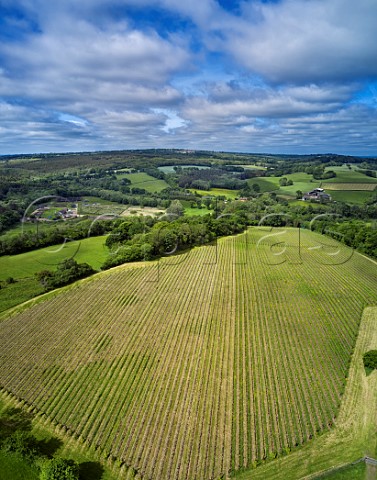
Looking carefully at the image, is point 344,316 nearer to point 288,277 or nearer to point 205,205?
point 288,277

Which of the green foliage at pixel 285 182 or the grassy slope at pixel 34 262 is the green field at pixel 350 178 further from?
the grassy slope at pixel 34 262

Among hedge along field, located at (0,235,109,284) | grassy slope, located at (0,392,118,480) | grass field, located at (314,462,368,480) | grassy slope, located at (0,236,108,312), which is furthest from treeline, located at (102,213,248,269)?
grass field, located at (314,462,368,480)

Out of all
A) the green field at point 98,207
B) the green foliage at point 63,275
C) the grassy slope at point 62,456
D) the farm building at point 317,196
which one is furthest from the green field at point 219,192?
the grassy slope at point 62,456

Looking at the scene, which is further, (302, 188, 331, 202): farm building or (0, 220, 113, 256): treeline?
(302, 188, 331, 202): farm building

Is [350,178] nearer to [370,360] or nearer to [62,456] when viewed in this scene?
[370,360]

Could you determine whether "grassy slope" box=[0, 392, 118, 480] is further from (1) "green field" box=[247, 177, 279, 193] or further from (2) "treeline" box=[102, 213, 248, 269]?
(1) "green field" box=[247, 177, 279, 193]

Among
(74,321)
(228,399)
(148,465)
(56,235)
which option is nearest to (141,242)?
(56,235)
